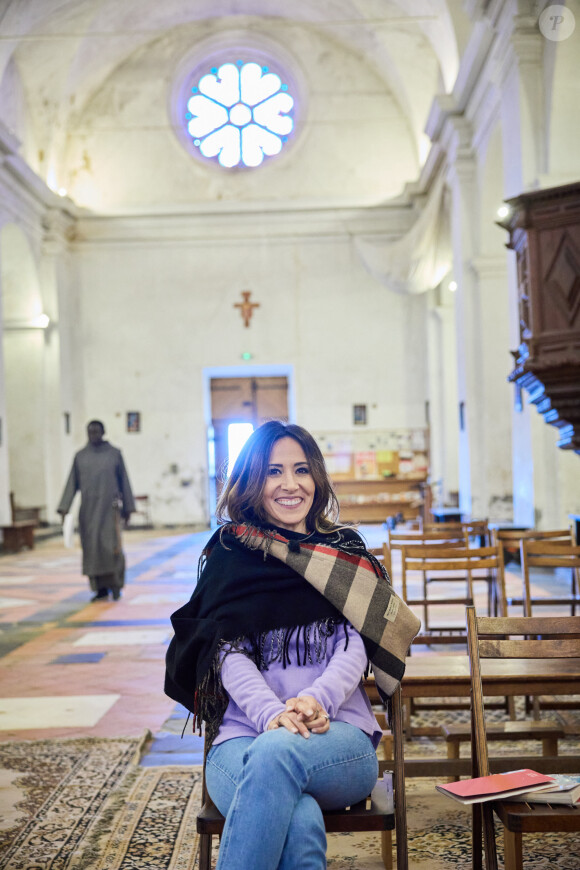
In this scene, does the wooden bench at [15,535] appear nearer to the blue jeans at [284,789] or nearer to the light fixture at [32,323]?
the light fixture at [32,323]

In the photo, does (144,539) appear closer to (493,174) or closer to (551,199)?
(493,174)

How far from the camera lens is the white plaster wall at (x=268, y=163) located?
56.4 ft

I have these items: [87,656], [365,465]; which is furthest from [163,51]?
[87,656]

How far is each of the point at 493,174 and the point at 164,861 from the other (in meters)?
10.6

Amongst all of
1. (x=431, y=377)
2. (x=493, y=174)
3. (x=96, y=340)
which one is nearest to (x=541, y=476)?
(x=493, y=174)

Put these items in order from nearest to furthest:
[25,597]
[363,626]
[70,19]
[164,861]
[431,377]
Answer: [363,626] → [164,861] → [25,597] → [70,19] → [431,377]

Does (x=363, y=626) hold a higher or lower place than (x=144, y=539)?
higher

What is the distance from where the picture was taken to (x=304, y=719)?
215cm

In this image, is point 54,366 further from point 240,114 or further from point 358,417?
point 240,114

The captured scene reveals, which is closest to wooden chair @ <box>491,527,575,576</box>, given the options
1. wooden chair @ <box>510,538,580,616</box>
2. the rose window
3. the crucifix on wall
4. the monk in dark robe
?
wooden chair @ <box>510,538,580,616</box>

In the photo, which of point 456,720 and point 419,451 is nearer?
point 456,720

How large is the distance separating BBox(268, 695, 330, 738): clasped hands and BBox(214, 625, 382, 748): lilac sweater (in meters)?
0.03

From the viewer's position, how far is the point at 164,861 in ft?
9.25

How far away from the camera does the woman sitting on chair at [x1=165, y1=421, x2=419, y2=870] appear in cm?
210
